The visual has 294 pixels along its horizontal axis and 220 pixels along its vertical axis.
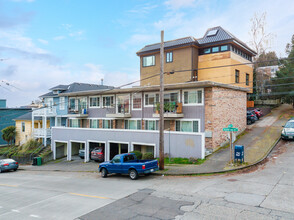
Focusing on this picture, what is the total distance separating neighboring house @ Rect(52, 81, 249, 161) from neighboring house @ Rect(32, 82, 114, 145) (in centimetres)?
102

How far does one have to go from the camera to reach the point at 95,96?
3069 centimetres

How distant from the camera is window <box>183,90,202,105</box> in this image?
22281 mm

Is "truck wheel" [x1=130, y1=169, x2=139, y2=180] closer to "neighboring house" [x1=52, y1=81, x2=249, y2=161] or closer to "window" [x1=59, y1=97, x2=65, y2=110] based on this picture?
"neighboring house" [x1=52, y1=81, x2=249, y2=161]

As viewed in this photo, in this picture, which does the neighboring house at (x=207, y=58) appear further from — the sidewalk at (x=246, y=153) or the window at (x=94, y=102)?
the window at (x=94, y=102)

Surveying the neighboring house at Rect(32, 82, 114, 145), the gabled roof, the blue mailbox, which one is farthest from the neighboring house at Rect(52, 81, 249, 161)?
the gabled roof

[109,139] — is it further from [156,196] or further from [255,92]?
[255,92]

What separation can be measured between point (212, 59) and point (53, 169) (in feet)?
72.3

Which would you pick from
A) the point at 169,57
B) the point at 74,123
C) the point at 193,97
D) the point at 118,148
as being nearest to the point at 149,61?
the point at 169,57

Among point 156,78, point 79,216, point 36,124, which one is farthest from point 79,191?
point 36,124

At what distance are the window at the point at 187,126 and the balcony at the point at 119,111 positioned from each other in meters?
6.14

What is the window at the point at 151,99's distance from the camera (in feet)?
82.9

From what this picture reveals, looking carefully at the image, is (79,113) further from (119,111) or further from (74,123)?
(119,111)

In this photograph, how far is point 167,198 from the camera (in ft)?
36.3

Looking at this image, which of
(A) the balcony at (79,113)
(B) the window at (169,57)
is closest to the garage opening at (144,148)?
(A) the balcony at (79,113)
